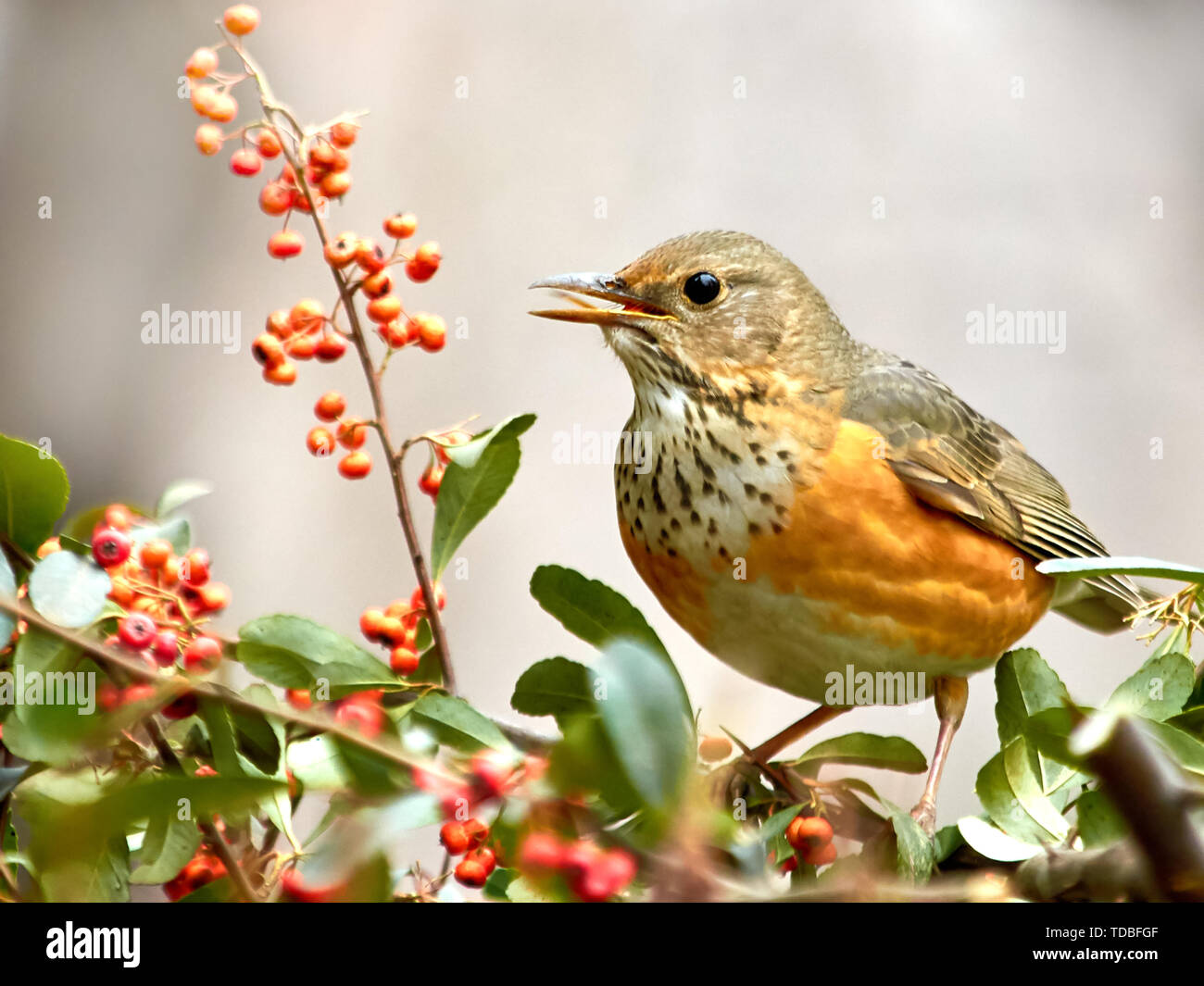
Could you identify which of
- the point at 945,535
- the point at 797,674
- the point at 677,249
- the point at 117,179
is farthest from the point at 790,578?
the point at 117,179

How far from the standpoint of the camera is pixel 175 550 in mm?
1383

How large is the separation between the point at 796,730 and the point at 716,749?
2.79 feet

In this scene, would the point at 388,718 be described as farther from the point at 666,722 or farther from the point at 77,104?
the point at 77,104

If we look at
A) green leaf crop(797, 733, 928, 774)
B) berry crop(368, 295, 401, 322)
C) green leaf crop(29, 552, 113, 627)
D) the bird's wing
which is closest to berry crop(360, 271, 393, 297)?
berry crop(368, 295, 401, 322)

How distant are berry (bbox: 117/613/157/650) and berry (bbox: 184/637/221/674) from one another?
1.4 inches

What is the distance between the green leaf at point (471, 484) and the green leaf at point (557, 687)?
16 cm

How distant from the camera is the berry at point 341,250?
1.23 meters

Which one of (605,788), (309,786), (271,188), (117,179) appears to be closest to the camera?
(605,788)

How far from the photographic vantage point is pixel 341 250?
49.3 inches

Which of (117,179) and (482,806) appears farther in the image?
(117,179)

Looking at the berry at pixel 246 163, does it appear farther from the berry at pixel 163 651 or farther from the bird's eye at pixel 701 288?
the bird's eye at pixel 701 288

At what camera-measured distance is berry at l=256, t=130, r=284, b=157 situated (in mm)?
1357

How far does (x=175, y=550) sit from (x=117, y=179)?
3314mm

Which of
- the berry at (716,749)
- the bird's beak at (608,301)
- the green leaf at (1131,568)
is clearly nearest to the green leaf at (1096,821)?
the green leaf at (1131,568)
